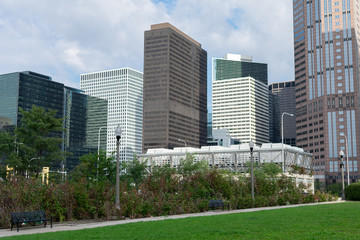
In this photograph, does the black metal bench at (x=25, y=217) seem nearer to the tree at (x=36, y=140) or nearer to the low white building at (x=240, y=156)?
the tree at (x=36, y=140)

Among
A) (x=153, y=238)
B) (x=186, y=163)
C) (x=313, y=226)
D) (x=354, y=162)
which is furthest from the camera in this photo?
(x=354, y=162)

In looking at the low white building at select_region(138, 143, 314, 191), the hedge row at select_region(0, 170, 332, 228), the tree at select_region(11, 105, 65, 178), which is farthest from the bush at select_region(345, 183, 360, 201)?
the low white building at select_region(138, 143, 314, 191)

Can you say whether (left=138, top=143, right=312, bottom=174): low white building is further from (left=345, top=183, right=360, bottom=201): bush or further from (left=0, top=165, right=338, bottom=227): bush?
(left=0, top=165, right=338, bottom=227): bush

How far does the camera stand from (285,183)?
43000mm

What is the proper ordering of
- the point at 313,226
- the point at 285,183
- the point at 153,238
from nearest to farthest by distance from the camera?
the point at 153,238, the point at 313,226, the point at 285,183

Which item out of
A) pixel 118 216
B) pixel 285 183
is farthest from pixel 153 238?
pixel 285 183

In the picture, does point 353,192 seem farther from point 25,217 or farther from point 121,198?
point 25,217

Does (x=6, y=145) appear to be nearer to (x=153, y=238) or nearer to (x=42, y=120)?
(x=42, y=120)

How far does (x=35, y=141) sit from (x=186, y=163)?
2755cm

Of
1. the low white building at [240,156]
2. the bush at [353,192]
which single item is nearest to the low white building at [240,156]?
the low white building at [240,156]

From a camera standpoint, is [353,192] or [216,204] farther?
[353,192]

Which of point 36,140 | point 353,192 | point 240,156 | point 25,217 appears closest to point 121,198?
point 25,217

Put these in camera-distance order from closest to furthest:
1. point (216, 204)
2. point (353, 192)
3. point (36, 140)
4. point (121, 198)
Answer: point (121, 198), point (216, 204), point (36, 140), point (353, 192)

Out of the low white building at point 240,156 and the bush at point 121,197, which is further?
the low white building at point 240,156
